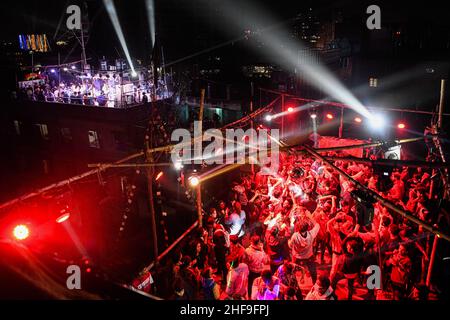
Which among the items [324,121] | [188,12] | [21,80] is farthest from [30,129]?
[324,121]

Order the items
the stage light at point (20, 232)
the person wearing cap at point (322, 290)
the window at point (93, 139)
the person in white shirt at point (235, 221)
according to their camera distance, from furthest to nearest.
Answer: the window at point (93, 139)
the person in white shirt at point (235, 221)
the stage light at point (20, 232)
the person wearing cap at point (322, 290)

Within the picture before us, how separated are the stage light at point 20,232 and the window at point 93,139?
1472 centimetres

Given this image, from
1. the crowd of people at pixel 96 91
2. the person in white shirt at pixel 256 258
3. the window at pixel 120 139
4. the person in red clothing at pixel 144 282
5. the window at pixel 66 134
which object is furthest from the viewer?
the window at pixel 66 134

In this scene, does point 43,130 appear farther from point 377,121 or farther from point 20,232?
point 377,121

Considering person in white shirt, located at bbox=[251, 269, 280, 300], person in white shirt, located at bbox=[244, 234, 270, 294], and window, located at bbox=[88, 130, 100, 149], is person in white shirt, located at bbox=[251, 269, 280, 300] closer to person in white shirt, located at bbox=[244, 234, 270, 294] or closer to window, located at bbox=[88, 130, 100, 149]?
person in white shirt, located at bbox=[244, 234, 270, 294]

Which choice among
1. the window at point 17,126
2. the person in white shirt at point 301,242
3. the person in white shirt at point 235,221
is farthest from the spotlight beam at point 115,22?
the person in white shirt at point 301,242

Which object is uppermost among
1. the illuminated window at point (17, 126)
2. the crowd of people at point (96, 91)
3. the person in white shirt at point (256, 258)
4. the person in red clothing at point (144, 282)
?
the crowd of people at point (96, 91)

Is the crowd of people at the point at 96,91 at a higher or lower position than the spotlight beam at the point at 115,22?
lower

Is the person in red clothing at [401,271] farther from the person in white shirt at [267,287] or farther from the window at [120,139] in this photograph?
the window at [120,139]

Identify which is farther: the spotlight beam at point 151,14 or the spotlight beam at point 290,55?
the spotlight beam at point 151,14

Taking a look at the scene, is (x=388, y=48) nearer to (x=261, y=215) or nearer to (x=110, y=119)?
(x=261, y=215)

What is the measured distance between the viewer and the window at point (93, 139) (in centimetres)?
2044

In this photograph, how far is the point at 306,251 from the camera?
297 inches
